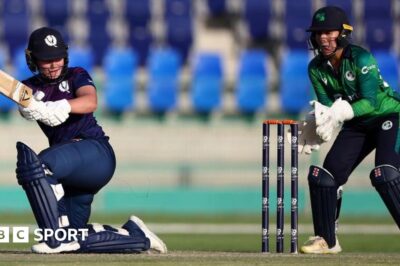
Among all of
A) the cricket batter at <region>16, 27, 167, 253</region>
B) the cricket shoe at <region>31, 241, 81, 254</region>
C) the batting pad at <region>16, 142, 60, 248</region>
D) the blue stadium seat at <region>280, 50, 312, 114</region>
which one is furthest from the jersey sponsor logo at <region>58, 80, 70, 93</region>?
the blue stadium seat at <region>280, 50, 312, 114</region>

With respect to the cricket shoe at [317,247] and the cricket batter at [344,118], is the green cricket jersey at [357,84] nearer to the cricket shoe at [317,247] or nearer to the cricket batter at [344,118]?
the cricket batter at [344,118]

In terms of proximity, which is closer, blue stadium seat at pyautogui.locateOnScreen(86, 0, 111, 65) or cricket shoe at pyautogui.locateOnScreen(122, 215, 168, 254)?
cricket shoe at pyautogui.locateOnScreen(122, 215, 168, 254)

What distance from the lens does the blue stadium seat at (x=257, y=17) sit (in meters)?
18.7

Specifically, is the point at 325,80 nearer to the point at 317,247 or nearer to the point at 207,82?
the point at 317,247

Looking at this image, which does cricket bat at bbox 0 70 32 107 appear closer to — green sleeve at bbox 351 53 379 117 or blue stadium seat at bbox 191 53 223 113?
green sleeve at bbox 351 53 379 117

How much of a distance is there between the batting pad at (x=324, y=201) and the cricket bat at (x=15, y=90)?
2043 millimetres

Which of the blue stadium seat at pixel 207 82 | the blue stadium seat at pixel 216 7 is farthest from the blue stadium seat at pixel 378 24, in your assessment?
the blue stadium seat at pixel 207 82

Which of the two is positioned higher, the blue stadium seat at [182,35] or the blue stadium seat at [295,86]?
the blue stadium seat at [182,35]

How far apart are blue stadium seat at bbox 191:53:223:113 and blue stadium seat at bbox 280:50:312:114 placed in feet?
3.22

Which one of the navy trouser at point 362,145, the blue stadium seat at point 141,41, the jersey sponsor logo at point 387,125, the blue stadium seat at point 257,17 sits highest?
the blue stadium seat at point 257,17

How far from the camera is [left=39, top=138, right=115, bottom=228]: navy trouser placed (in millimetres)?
7441

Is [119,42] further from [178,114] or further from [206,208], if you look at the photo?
[206,208]

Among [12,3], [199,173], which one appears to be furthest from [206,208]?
[12,3]

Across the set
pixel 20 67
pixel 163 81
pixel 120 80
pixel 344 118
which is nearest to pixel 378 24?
pixel 163 81
